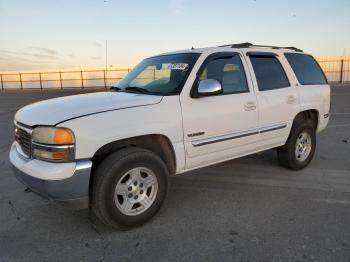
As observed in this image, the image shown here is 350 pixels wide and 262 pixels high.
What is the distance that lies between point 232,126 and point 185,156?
788mm

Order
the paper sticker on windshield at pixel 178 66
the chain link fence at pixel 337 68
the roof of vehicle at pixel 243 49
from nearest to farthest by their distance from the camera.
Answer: the paper sticker on windshield at pixel 178 66 → the roof of vehicle at pixel 243 49 → the chain link fence at pixel 337 68

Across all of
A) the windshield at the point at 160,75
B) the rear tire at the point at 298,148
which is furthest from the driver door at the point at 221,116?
the rear tire at the point at 298,148

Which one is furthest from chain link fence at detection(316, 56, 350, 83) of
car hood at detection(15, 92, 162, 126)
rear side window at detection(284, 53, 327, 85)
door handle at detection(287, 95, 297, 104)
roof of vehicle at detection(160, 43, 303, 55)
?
car hood at detection(15, 92, 162, 126)

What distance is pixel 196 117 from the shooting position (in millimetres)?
3951

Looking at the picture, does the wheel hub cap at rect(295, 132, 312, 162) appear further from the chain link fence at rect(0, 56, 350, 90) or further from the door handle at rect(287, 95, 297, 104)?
the chain link fence at rect(0, 56, 350, 90)

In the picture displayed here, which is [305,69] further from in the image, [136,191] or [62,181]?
[62,181]

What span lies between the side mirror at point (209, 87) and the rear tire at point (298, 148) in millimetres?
2025

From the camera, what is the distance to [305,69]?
18.7ft

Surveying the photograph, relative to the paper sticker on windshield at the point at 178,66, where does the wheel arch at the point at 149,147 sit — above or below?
below

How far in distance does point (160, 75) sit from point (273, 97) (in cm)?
165

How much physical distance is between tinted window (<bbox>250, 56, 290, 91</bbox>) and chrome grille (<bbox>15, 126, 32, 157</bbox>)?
119 inches

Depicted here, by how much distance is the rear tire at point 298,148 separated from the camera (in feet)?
17.5

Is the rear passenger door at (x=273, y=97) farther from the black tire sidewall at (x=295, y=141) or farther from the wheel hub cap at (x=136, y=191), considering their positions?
the wheel hub cap at (x=136, y=191)

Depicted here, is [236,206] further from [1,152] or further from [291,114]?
[1,152]
